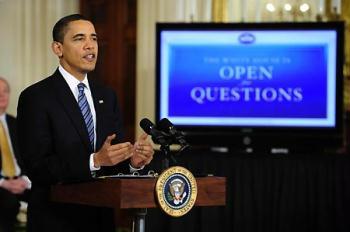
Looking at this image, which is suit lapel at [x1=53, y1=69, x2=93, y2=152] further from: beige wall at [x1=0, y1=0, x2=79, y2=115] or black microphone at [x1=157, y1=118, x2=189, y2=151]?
beige wall at [x1=0, y1=0, x2=79, y2=115]

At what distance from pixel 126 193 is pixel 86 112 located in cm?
52

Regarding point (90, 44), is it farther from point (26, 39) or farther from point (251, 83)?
point (26, 39)

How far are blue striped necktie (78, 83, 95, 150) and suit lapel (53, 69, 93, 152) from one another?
0.06 feet

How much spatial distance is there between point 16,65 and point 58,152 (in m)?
4.20

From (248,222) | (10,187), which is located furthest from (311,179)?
(10,187)

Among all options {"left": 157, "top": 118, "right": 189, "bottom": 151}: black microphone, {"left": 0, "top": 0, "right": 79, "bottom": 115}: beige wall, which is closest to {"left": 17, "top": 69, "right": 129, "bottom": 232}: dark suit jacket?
{"left": 157, "top": 118, "right": 189, "bottom": 151}: black microphone

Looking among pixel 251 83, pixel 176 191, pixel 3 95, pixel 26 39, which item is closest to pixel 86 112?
pixel 176 191

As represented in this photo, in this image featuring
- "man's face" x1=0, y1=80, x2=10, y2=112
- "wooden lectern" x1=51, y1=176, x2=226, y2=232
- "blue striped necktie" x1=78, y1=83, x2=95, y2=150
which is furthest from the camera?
"man's face" x1=0, y1=80, x2=10, y2=112

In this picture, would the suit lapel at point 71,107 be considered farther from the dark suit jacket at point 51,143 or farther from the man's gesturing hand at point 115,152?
the man's gesturing hand at point 115,152

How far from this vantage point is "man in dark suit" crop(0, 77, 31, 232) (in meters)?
4.94

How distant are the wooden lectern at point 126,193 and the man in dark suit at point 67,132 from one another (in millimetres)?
52

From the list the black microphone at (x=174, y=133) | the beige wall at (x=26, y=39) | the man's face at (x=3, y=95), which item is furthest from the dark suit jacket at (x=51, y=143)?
the beige wall at (x=26, y=39)

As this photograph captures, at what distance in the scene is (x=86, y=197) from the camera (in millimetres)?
2379

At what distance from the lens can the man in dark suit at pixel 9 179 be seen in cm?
494
